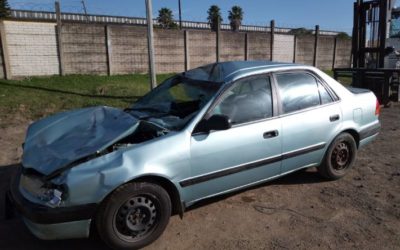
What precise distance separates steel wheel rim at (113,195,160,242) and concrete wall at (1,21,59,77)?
11.3m

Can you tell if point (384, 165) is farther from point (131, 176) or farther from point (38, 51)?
point (38, 51)

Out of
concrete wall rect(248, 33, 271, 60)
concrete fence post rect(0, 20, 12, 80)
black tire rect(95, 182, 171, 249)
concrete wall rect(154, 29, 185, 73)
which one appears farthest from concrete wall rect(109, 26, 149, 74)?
black tire rect(95, 182, 171, 249)

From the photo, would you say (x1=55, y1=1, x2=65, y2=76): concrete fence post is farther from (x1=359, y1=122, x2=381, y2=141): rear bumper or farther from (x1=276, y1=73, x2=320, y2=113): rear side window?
(x1=359, y1=122, x2=381, y2=141): rear bumper

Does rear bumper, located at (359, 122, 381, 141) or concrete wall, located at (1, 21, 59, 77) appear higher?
concrete wall, located at (1, 21, 59, 77)

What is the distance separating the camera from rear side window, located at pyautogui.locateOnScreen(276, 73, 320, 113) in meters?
4.26

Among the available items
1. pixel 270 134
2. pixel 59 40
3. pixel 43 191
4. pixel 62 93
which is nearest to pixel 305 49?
pixel 59 40

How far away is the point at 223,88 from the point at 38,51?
37.2ft

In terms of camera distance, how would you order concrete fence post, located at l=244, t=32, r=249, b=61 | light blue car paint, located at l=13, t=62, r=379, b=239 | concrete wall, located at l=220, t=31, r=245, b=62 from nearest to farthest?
light blue car paint, located at l=13, t=62, r=379, b=239 < concrete wall, located at l=220, t=31, r=245, b=62 < concrete fence post, located at l=244, t=32, r=249, b=61

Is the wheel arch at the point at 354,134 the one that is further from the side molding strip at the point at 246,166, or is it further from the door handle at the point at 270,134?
the door handle at the point at 270,134

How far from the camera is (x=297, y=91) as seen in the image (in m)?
4.39

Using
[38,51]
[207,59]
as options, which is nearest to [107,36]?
[38,51]

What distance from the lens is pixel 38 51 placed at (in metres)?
13.2

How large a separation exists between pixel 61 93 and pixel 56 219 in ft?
29.4

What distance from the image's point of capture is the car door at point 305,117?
4.21 m
